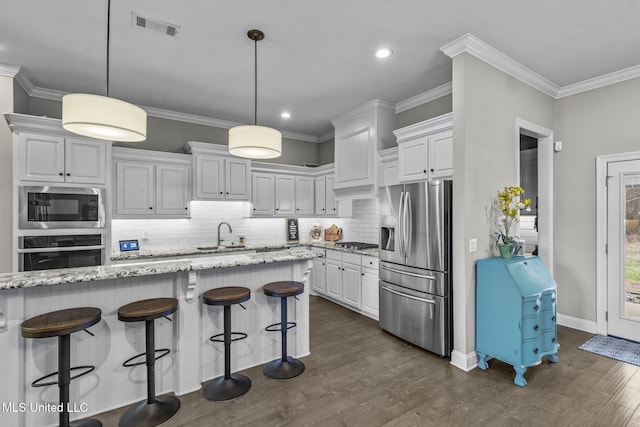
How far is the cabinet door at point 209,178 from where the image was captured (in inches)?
183

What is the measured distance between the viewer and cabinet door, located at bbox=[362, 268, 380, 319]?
412 centimetres

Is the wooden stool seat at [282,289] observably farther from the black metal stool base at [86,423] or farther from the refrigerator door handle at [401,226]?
the black metal stool base at [86,423]

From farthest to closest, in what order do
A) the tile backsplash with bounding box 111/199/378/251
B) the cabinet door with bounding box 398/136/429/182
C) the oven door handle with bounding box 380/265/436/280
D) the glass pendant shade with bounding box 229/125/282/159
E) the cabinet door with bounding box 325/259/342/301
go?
the cabinet door with bounding box 325/259/342/301
the tile backsplash with bounding box 111/199/378/251
the cabinet door with bounding box 398/136/429/182
the oven door handle with bounding box 380/265/436/280
the glass pendant shade with bounding box 229/125/282/159

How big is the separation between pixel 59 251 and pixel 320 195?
12.4 feet

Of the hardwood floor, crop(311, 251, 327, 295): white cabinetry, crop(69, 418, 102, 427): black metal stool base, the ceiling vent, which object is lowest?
the hardwood floor

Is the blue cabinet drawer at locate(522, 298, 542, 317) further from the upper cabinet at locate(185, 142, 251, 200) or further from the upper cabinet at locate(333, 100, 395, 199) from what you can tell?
the upper cabinet at locate(185, 142, 251, 200)

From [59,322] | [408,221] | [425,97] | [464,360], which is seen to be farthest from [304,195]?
[59,322]

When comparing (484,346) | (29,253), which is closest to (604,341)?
(484,346)

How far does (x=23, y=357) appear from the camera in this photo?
78.8 inches

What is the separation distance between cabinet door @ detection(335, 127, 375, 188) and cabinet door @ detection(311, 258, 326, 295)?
134 centimetres

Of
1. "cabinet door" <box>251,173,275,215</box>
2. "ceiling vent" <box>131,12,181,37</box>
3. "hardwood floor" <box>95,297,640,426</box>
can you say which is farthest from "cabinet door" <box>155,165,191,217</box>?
"hardwood floor" <box>95,297,640,426</box>

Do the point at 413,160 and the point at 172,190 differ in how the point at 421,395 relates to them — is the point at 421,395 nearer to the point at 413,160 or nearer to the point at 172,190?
the point at 413,160

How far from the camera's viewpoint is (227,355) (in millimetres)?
2545

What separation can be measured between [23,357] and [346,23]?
3.36 meters
